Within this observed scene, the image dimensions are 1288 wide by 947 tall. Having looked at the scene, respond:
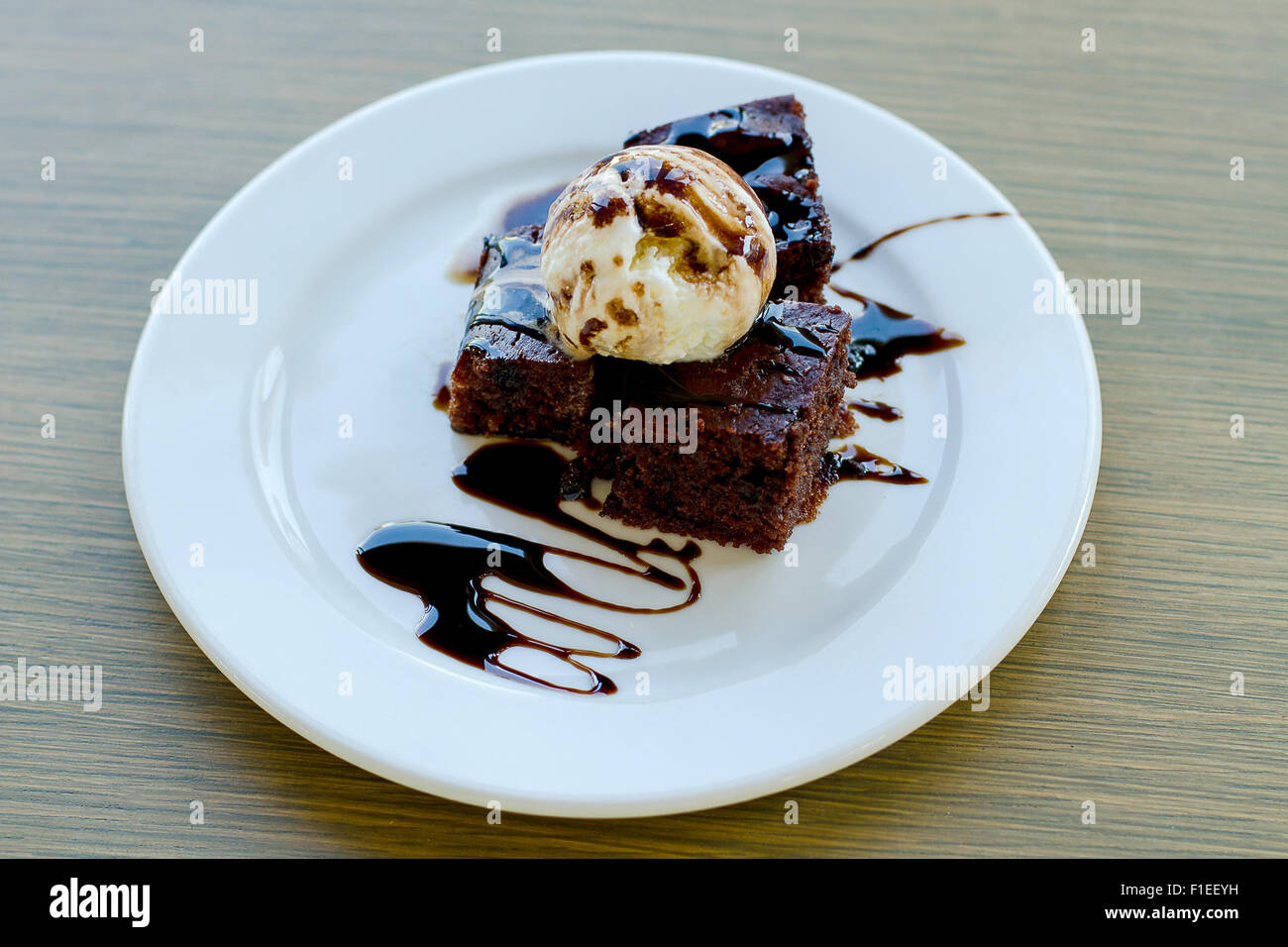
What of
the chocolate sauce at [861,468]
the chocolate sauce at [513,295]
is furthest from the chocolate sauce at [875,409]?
the chocolate sauce at [513,295]

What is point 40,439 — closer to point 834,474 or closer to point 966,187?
point 834,474

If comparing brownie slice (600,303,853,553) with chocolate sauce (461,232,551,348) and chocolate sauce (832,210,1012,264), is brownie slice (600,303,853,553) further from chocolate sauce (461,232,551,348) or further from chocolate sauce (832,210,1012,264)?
chocolate sauce (832,210,1012,264)

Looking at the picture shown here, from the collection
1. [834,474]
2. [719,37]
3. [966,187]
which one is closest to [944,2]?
[719,37]

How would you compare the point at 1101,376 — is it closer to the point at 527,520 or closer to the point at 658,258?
the point at 658,258

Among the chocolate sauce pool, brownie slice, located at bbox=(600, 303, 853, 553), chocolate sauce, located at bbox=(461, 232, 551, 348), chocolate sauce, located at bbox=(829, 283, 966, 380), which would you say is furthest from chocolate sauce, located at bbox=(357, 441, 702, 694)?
chocolate sauce, located at bbox=(829, 283, 966, 380)

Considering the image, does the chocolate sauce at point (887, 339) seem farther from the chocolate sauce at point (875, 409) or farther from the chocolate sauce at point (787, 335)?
the chocolate sauce at point (787, 335)
